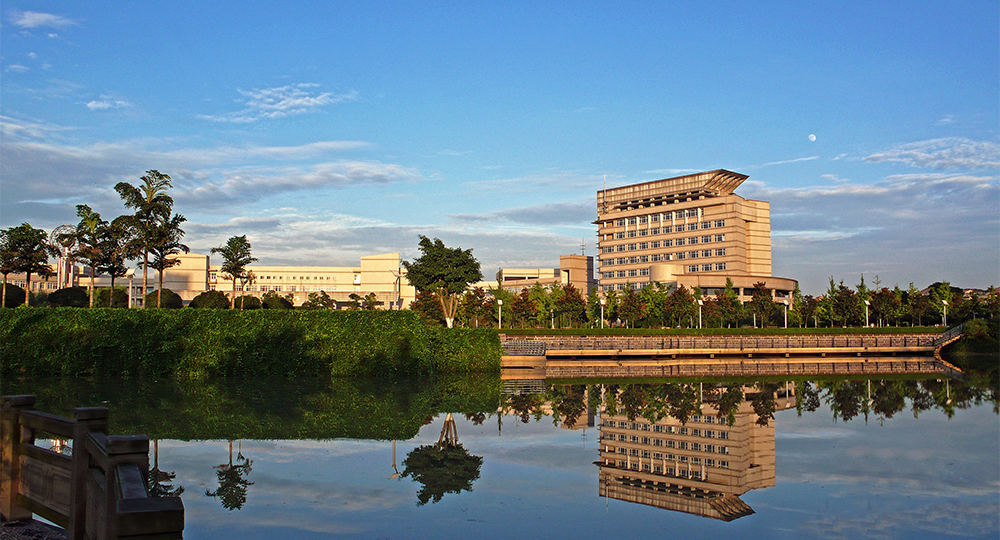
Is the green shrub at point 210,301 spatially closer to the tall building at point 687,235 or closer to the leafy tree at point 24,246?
the leafy tree at point 24,246

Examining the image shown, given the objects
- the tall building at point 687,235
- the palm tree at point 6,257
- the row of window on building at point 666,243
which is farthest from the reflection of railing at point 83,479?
the row of window on building at point 666,243

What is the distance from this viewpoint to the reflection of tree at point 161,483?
10.8m

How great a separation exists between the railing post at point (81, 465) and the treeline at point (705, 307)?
60410 mm

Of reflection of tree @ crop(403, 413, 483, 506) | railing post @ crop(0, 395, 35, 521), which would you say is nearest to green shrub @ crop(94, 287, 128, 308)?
reflection of tree @ crop(403, 413, 483, 506)

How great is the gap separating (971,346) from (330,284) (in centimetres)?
11499

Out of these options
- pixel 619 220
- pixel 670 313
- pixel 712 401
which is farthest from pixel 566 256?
pixel 712 401

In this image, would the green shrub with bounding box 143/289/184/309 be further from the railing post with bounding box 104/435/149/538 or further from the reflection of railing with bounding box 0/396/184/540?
the railing post with bounding box 104/435/149/538

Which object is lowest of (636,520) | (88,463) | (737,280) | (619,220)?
(636,520)

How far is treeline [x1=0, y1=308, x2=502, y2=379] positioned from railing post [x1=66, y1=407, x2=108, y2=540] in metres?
25.5

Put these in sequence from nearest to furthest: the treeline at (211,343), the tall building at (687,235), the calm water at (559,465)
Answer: the calm water at (559,465), the treeline at (211,343), the tall building at (687,235)

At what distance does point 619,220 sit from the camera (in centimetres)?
13288

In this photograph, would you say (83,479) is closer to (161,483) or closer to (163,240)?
(161,483)

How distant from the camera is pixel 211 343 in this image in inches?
1197

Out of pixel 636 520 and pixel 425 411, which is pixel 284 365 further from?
pixel 636 520
